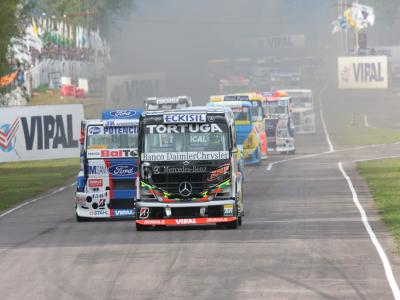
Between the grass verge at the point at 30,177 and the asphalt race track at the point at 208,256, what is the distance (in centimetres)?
511

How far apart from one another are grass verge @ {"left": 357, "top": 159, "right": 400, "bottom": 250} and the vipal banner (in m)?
11.8

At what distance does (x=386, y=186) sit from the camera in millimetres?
37875

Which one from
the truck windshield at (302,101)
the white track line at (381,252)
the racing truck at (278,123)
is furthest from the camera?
the truck windshield at (302,101)

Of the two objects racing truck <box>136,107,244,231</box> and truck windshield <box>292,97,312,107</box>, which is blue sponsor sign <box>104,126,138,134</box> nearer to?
racing truck <box>136,107,244,231</box>

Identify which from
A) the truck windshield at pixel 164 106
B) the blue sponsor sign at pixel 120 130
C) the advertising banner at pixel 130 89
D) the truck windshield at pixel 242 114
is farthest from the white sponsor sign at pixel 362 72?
the blue sponsor sign at pixel 120 130

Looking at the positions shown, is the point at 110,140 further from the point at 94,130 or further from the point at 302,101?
the point at 302,101

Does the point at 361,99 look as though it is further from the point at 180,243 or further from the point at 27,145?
the point at 180,243

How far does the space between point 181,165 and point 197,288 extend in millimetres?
7892

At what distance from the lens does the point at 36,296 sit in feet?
56.3

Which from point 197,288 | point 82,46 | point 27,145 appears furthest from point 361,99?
point 197,288

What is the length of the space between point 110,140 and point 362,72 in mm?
89998

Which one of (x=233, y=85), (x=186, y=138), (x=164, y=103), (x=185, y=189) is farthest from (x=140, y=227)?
(x=233, y=85)

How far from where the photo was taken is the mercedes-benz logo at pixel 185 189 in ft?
82.7

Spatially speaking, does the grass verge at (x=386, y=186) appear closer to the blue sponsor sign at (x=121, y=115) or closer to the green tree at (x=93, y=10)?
the blue sponsor sign at (x=121, y=115)
